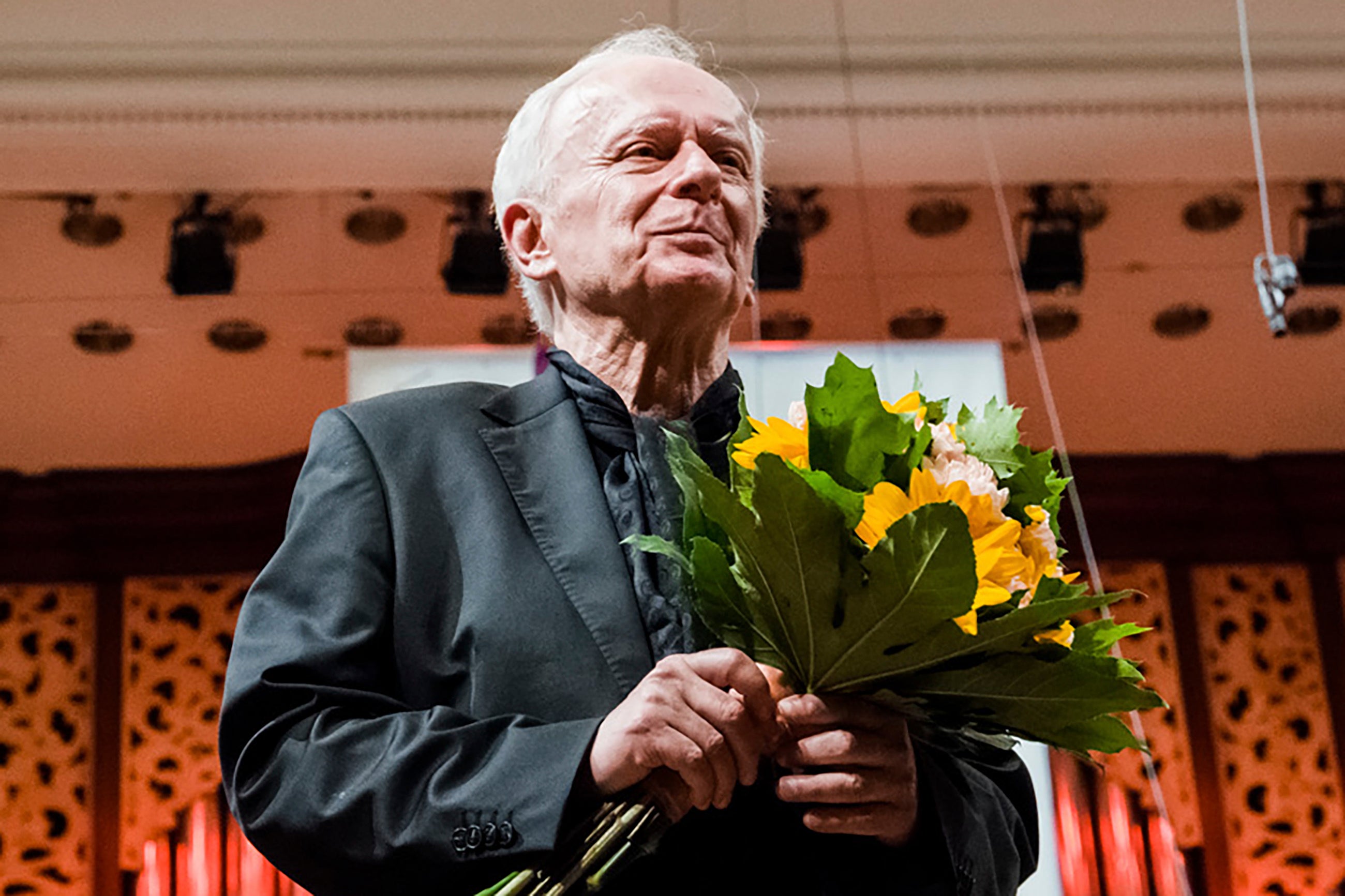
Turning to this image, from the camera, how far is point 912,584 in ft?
3.29

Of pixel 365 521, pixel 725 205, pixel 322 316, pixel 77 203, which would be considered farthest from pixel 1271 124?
pixel 365 521

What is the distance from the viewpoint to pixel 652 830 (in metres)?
1.07

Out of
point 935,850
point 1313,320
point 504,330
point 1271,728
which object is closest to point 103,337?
point 504,330

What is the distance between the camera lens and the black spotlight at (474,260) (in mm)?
4895

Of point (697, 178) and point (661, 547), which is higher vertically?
point (697, 178)

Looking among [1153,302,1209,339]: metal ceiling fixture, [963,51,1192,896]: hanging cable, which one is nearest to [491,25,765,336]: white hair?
[963,51,1192,896]: hanging cable

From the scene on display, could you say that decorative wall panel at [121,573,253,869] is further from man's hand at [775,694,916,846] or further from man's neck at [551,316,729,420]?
man's hand at [775,694,916,846]

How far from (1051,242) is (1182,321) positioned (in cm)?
69

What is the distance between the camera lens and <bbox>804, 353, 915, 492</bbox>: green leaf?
1.09 m

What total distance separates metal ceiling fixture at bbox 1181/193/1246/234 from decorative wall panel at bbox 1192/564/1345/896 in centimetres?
151

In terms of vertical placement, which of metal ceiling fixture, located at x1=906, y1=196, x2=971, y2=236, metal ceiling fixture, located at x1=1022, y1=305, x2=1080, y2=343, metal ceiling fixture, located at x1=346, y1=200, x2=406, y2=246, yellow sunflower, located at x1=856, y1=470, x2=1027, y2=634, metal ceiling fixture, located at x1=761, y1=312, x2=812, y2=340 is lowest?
yellow sunflower, located at x1=856, y1=470, x2=1027, y2=634

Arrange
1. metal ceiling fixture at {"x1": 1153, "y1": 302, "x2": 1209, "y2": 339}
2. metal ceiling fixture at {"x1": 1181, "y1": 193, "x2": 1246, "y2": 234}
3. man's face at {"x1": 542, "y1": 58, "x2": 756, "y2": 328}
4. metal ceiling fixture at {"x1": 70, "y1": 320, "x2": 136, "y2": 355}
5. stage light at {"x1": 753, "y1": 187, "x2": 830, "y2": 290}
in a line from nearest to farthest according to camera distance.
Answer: man's face at {"x1": 542, "y1": 58, "x2": 756, "y2": 328} → stage light at {"x1": 753, "y1": 187, "x2": 830, "y2": 290} → metal ceiling fixture at {"x1": 1181, "y1": 193, "x2": 1246, "y2": 234} → metal ceiling fixture at {"x1": 70, "y1": 320, "x2": 136, "y2": 355} → metal ceiling fixture at {"x1": 1153, "y1": 302, "x2": 1209, "y2": 339}

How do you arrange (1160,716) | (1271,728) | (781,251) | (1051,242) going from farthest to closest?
(1271,728)
(1160,716)
(1051,242)
(781,251)

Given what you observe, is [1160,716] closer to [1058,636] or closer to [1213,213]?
[1213,213]
